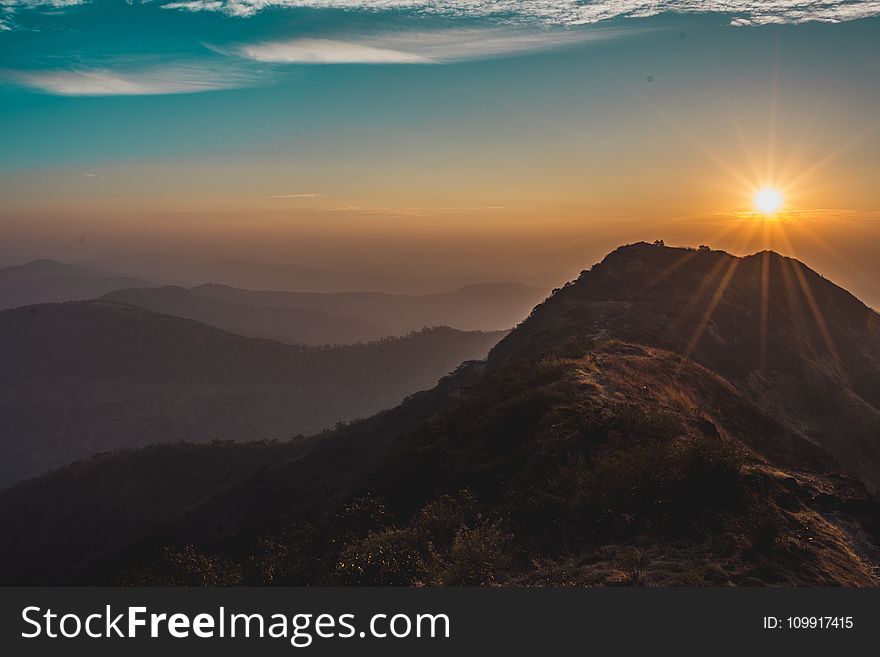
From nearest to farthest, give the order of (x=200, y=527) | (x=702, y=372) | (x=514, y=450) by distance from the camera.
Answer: (x=514, y=450)
(x=702, y=372)
(x=200, y=527)

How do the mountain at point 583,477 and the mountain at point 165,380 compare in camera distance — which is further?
the mountain at point 165,380

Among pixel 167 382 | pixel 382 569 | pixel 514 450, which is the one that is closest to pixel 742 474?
pixel 514 450

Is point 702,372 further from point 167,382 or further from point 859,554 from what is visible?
point 167,382

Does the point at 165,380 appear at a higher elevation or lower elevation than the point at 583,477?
lower

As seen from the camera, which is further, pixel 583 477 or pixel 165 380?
pixel 165 380
